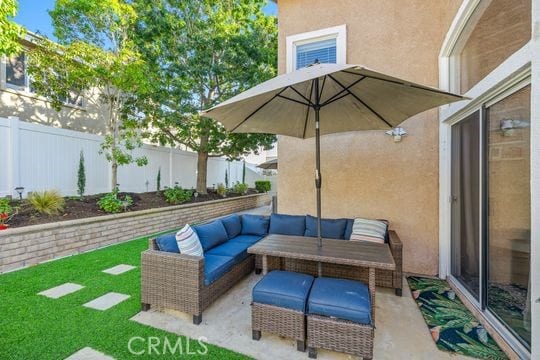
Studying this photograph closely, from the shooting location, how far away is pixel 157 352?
266 centimetres

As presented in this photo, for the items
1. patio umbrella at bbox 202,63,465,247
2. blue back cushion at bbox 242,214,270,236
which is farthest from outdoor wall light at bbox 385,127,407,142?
blue back cushion at bbox 242,214,270,236

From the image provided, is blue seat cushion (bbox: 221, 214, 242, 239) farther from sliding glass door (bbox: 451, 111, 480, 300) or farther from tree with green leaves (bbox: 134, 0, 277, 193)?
tree with green leaves (bbox: 134, 0, 277, 193)

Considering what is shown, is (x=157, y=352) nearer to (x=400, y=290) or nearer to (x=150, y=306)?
(x=150, y=306)

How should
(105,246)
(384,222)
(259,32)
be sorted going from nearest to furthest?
(384,222) → (105,246) → (259,32)

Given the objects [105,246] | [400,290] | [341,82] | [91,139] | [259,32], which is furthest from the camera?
[259,32]

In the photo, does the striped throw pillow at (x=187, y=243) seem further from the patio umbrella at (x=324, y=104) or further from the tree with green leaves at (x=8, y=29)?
the tree with green leaves at (x=8, y=29)

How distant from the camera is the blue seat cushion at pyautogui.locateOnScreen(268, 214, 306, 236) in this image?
16.8 ft

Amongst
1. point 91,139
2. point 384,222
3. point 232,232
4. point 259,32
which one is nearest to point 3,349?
point 232,232

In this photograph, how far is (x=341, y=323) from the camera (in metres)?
2.56

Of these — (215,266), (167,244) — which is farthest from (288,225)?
(167,244)

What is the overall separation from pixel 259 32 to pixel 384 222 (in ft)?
28.3

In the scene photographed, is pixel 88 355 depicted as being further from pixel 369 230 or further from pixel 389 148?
pixel 389 148

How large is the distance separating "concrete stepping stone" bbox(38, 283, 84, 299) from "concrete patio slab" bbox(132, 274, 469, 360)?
4.67ft

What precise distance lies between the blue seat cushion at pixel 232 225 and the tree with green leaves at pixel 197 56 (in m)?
5.03
